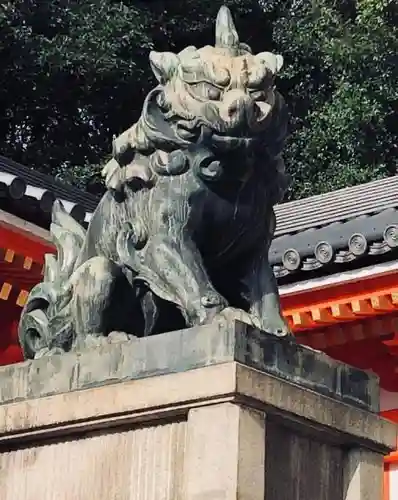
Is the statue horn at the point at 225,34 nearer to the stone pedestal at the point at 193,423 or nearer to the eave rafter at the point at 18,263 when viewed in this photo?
the stone pedestal at the point at 193,423

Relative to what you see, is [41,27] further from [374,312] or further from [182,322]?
[182,322]

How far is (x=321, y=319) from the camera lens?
24.9ft

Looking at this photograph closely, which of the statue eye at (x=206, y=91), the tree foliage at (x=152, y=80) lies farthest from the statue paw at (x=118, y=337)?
the tree foliage at (x=152, y=80)

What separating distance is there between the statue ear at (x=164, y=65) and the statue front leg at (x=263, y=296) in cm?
65

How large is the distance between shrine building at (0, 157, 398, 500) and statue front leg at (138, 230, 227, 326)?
307cm

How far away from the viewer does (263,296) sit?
13.4 feet

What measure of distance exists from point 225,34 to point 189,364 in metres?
1.15

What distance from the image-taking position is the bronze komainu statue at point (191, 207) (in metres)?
3.95

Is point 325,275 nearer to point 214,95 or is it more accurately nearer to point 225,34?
point 225,34

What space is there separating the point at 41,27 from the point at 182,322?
42.4 feet

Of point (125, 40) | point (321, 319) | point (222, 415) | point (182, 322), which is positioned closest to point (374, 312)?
point (321, 319)

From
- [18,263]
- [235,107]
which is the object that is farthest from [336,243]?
[235,107]

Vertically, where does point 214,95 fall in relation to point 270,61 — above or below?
below

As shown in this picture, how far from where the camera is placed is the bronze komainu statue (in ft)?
12.9
